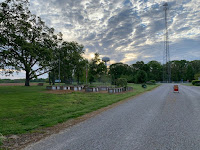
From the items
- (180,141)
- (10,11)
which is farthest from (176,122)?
(10,11)

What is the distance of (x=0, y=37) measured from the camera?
16328 mm

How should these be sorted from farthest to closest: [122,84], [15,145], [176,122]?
[122,84] → [176,122] → [15,145]

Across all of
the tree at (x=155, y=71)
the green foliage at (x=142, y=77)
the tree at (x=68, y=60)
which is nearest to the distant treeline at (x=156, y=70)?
the tree at (x=155, y=71)

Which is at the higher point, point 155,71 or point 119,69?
point 119,69

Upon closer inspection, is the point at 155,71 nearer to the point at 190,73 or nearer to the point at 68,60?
the point at 190,73

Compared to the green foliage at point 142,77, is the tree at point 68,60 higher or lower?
higher

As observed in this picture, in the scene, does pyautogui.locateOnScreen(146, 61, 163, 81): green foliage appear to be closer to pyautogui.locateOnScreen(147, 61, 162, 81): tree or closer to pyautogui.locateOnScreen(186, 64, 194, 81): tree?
pyautogui.locateOnScreen(147, 61, 162, 81): tree

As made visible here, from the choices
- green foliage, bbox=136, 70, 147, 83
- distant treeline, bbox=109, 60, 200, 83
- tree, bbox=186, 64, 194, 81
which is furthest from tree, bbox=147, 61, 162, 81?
→ green foliage, bbox=136, 70, 147, 83

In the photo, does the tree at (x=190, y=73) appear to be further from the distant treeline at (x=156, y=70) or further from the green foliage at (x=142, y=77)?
the green foliage at (x=142, y=77)

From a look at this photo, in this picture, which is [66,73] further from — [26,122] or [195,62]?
[195,62]

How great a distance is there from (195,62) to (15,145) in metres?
105

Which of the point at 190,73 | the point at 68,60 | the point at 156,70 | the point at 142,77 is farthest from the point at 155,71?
the point at 68,60

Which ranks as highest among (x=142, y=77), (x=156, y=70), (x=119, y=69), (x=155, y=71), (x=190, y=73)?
(x=119, y=69)

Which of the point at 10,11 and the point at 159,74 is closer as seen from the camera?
the point at 10,11
